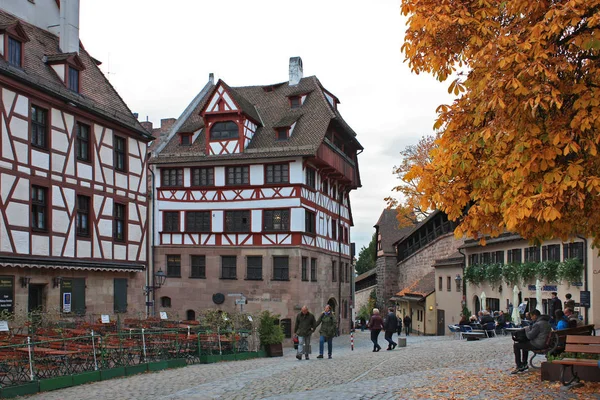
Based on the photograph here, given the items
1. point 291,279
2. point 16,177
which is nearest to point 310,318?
point 16,177

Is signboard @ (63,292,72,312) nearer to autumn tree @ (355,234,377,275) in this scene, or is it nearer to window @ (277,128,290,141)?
window @ (277,128,290,141)

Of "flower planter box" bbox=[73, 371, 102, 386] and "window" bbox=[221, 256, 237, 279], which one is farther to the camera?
"window" bbox=[221, 256, 237, 279]

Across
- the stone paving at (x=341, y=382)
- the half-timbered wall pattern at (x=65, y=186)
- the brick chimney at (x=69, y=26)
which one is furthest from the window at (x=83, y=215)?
the stone paving at (x=341, y=382)

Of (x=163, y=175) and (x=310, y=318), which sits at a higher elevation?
(x=163, y=175)

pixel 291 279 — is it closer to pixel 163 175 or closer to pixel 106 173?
pixel 163 175

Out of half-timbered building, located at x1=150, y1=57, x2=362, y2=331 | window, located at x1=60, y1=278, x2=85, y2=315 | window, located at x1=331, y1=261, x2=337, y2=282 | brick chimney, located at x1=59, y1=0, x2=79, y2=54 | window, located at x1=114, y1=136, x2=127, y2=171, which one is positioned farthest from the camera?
window, located at x1=331, y1=261, x2=337, y2=282

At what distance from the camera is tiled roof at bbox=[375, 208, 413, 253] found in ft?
216

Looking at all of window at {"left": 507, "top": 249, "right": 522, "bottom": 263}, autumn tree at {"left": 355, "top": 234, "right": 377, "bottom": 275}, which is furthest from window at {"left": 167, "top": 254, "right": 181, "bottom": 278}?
autumn tree at {"left": 355, "top": 234, "right": 377, "bottom": 275}

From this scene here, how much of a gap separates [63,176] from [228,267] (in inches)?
636

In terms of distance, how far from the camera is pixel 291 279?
38.1 metres

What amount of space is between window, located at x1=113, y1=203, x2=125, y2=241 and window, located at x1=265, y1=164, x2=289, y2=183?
12.0 metres

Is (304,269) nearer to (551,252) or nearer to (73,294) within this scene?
(551,252)

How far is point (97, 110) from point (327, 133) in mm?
18426

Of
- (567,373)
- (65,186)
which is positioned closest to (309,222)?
(65,186)
